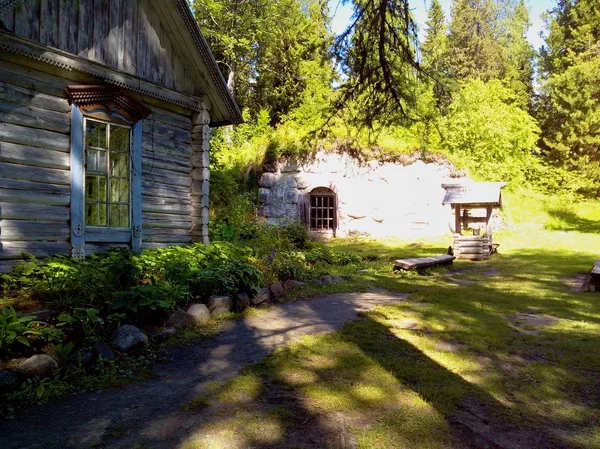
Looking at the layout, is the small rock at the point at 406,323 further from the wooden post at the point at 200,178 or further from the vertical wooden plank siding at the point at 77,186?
the vertical wooden plank siding at the point at 77,186

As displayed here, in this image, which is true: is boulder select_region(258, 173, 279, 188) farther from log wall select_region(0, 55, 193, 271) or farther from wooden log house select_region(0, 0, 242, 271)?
log wall select_region(0, 55, 193, 271)

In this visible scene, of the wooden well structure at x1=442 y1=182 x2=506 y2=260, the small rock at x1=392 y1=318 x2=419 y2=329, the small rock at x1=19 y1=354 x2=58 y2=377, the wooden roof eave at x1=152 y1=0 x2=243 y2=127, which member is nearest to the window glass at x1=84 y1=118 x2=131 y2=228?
the wooden roof eave at x1=152 y1=0 x2=243 y2=127

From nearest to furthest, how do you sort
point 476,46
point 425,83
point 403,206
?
point 425,83 → point 403,206 → point 476,46

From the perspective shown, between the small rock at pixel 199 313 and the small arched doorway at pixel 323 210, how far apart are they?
45.9ft

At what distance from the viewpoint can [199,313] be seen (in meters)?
5.10

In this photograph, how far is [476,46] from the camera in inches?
1377

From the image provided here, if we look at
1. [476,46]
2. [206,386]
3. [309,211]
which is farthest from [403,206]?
[476,46]

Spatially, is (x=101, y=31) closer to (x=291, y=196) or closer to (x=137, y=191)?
(x=137, y=191)

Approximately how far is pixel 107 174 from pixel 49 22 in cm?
218

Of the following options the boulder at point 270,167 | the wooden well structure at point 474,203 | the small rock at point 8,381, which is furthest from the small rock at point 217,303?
the boulder at point 270,167

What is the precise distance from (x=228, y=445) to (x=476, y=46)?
3934 centimetres

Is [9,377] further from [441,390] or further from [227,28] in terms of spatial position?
[227,28]

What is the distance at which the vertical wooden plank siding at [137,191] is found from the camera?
6824 mm

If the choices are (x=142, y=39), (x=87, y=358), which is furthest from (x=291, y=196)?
(x=87, y=358)
